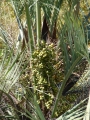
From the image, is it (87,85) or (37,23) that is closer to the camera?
(87,85)

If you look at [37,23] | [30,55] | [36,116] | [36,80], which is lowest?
[36,116]

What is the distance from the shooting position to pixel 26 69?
10.2 ft

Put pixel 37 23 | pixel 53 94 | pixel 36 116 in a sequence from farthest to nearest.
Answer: pixel 37 23 → pixel 53 94 → pixel 36 116

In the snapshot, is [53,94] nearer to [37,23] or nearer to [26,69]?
[26,69]

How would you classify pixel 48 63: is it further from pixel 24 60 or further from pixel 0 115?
pixel 0 115

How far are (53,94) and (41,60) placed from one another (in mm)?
355

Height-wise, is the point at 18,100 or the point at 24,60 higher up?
the point at 24,60

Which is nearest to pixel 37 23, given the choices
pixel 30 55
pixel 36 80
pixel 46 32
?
pixel 46 32

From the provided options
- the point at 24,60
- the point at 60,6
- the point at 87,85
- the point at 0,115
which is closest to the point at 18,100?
the point at 0,115

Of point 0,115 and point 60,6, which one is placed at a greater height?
point 60,6

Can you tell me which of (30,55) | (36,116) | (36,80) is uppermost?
(30,55)

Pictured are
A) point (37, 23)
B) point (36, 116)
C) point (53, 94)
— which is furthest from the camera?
point (37, 23)

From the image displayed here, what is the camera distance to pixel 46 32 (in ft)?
11.0

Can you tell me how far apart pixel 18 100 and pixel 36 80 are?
248mm
